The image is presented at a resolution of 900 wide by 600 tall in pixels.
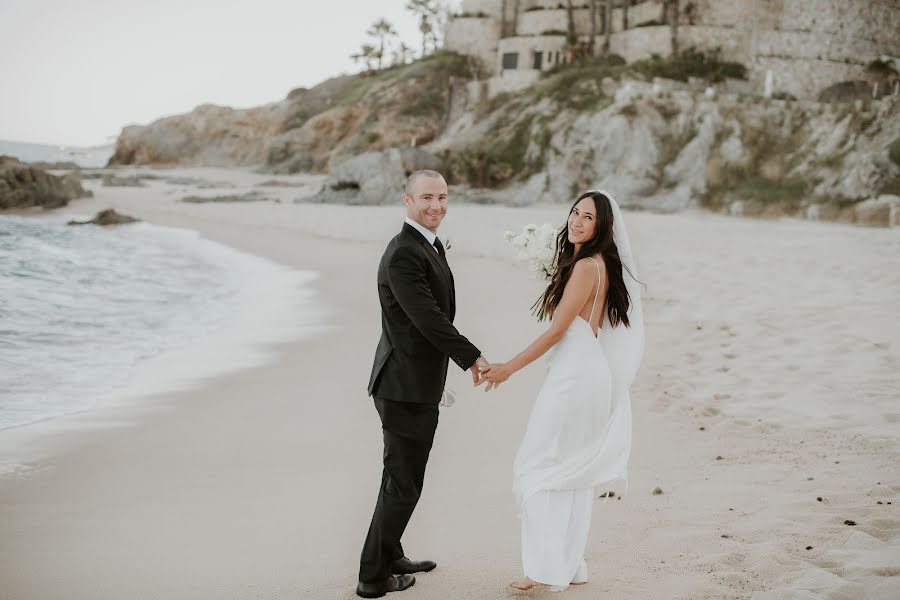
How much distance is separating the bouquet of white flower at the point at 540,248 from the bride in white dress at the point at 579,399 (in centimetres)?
28

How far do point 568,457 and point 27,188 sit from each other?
109 ft

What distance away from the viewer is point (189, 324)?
1116 centimetres

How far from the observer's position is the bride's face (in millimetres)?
3734

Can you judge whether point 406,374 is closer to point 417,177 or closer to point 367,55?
point 417,177

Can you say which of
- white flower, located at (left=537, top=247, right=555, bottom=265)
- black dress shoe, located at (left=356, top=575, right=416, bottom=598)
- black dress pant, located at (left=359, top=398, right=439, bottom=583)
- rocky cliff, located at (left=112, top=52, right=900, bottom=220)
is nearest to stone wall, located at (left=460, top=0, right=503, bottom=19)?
rocky cliff, located at (left=112, top=52, right=900, bottom=220)

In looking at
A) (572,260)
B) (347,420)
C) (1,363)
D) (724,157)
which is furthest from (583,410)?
(724,157)

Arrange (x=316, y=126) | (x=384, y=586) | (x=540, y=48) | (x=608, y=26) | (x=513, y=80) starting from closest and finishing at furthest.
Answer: (x=384, y=586), (x=608, y=26), (x=513, y=80), (x=540, y=48), (x=316, y=126)

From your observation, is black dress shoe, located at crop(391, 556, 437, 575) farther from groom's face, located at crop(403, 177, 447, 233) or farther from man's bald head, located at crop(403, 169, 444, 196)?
man's bald head, located at crop(403, 169, 444, 196)

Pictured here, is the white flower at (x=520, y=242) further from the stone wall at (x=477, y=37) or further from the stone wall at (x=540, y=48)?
the stone wall at (x=477, y=37)

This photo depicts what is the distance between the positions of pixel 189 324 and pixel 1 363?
9.08ft

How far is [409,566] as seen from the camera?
154 inches

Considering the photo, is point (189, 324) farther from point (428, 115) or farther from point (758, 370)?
point (428, 115)

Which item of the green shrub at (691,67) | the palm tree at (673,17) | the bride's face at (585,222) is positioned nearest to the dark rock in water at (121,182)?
the green shrub at (691,67)

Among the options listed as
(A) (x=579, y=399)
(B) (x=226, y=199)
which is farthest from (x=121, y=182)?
(A) (x=579, y=399)
